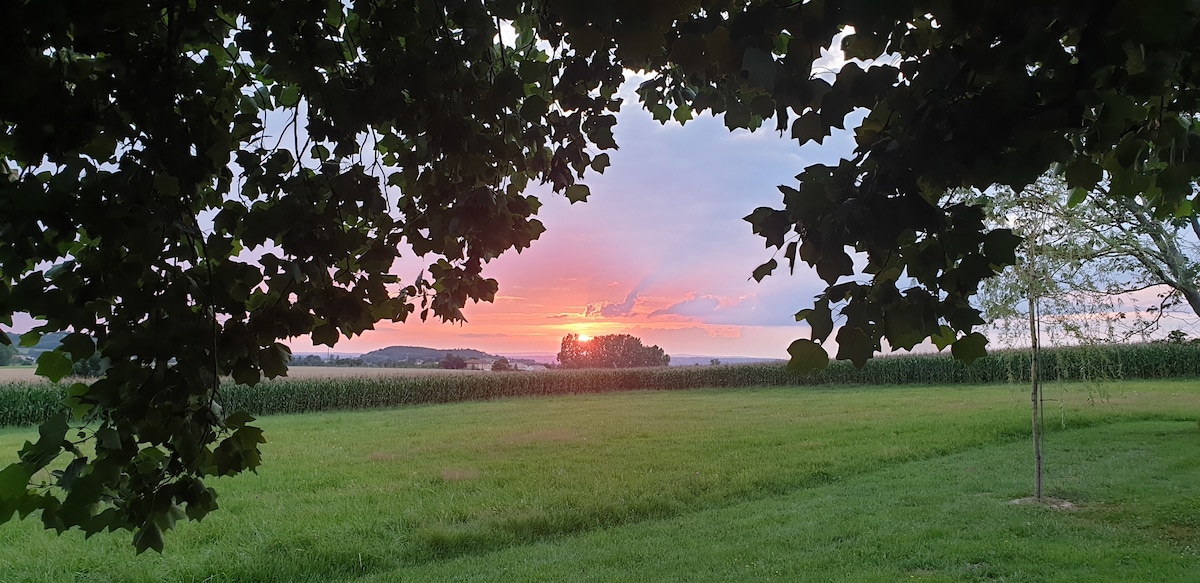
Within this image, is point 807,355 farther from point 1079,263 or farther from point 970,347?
point 1079,263

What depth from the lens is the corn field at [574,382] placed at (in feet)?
61.3

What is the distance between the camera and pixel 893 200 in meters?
1.37

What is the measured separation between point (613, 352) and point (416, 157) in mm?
38253

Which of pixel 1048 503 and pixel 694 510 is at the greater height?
pixel 1048 503

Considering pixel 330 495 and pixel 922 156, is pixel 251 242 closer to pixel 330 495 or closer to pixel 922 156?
pixel 922 156

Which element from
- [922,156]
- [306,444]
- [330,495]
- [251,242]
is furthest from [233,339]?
[306,444]

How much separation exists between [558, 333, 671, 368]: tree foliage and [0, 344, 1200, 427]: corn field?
4.95 meters

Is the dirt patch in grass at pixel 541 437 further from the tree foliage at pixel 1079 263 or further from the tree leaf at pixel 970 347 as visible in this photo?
the tree leaf at pixel 970 347

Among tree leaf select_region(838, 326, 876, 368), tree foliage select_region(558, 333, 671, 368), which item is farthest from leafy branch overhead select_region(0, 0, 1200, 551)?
tree foliage select_region(558, 333, 671, 368)

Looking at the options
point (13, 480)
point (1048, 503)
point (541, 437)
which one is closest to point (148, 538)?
point (13, 480)

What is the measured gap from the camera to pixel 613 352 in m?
40.9

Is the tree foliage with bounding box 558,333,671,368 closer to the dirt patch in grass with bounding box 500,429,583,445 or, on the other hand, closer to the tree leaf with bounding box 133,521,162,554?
the dirt patch in grass with bounding box 500,429,583,445

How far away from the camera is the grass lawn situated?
4992 mm

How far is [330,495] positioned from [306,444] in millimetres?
4840
